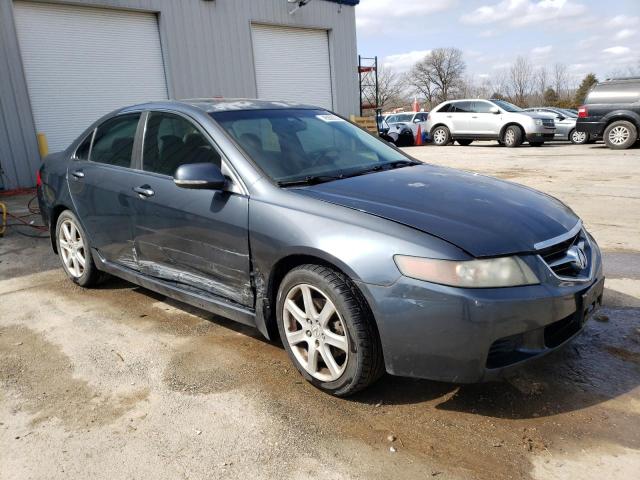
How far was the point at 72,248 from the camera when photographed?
4645mm

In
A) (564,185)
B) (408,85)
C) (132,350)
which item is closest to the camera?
(132,350)

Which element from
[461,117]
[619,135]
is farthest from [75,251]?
[461,117]

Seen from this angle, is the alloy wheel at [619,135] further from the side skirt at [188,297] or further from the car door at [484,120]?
the side skirt at [188,297]

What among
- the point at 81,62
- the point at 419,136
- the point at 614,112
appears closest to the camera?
the point at 81,62

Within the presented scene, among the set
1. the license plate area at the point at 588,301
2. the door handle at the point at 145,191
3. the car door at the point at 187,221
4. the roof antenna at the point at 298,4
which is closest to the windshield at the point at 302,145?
the car door at the point at 187,221

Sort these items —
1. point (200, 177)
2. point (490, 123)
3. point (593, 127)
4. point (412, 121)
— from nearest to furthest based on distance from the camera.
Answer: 1. point (200, 177)
2. point (593, 127)
3. point (490, 123)
4. point (412, 121)

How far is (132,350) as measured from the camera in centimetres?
341

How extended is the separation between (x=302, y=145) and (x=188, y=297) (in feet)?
4.06

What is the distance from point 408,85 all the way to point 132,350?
67.8 meters

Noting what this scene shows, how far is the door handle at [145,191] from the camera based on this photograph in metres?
3.57

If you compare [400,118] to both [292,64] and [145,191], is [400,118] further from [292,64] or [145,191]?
[145,191]

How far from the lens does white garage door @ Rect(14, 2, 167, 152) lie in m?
11.0

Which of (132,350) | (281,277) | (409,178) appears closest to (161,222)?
(132,350)

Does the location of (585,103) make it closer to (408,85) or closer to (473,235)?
(473,235)
